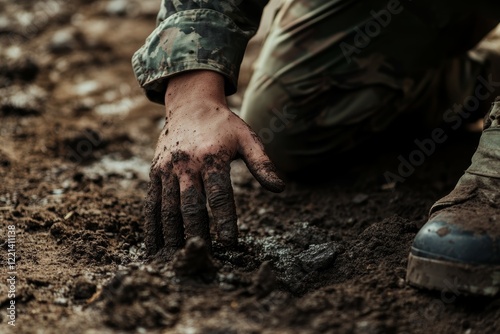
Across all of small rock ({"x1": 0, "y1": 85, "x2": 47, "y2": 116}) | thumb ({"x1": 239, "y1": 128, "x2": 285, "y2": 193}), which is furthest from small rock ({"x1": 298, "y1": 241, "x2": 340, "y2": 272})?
small rock ({"x1": 0, "y1": 85, "x2": 47, "y2": 116})

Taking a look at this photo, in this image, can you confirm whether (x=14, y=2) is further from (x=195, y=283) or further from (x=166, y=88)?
(x=195, y=283)

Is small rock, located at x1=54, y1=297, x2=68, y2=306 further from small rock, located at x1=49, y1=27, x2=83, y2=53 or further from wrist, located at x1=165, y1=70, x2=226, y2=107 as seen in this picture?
small rock, located at x1=49, y1=27, x2=83, y2=53

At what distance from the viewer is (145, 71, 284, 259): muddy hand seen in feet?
5.36

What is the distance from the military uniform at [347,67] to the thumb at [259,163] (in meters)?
0.27

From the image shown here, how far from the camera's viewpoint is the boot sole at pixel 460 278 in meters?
1.39

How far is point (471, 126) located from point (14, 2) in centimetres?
393

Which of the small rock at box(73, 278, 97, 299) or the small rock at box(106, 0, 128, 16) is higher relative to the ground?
the small rock at box(106, 0, 128, 16)

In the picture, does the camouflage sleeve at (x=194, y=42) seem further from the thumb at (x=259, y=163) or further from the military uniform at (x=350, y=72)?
the military uniform at (x=350, y=72)

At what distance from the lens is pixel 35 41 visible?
4.48 m

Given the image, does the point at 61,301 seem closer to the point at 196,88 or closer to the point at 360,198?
the point at 196,88

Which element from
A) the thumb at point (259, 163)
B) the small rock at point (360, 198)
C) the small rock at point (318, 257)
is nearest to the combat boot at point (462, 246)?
the small rock at point (318, 257)

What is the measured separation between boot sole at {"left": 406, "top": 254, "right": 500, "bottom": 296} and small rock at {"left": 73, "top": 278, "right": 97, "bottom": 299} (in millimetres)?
794

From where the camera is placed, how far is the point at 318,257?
1.74 m

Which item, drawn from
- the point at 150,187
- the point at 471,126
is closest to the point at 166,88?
the point at 150,187
